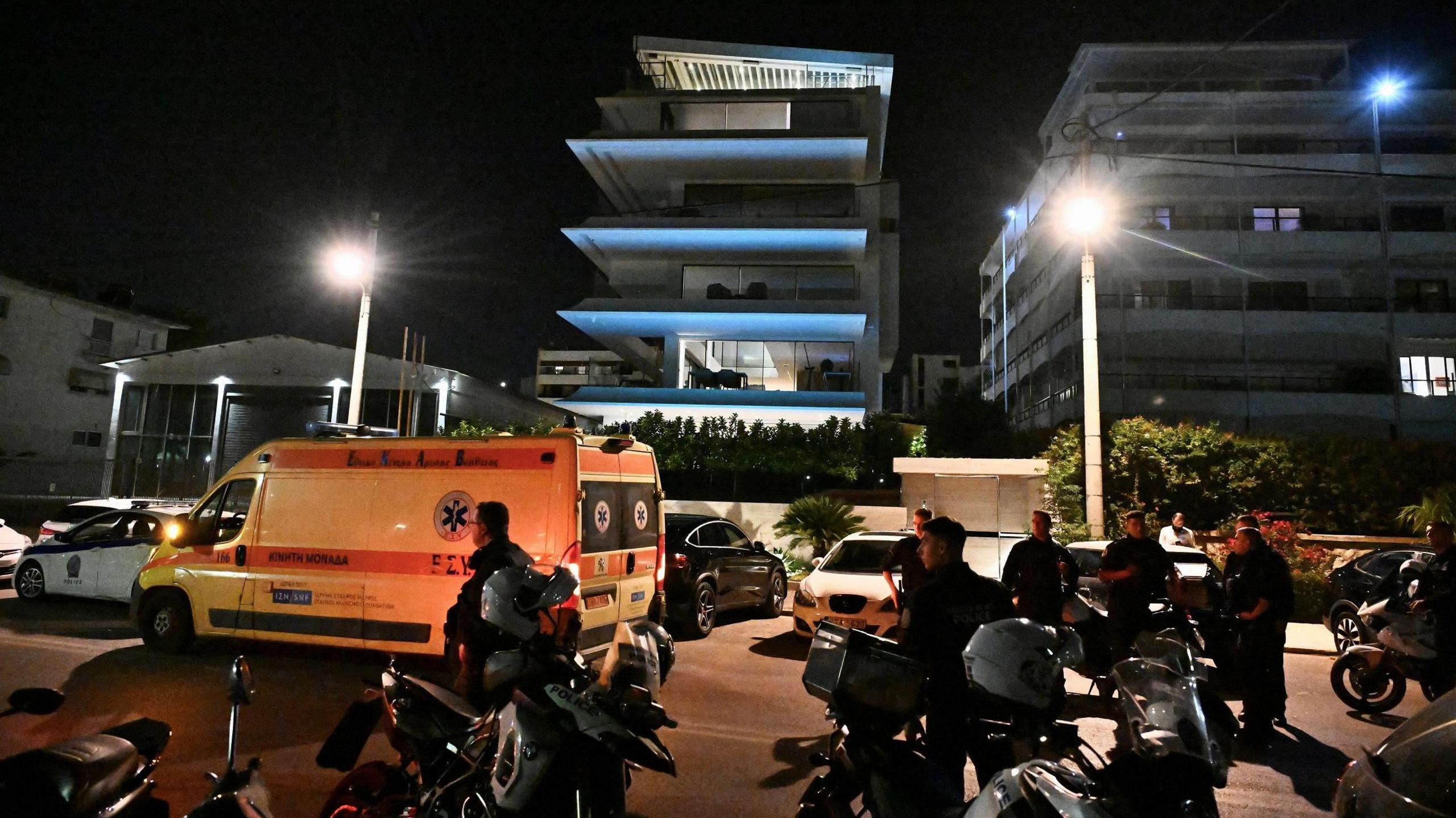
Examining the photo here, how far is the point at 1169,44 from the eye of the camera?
3559cm

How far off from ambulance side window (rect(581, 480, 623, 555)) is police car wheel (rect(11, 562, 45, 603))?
10079 millimetres

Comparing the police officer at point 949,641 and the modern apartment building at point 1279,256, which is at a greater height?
the modern apartment building at point 1279,256

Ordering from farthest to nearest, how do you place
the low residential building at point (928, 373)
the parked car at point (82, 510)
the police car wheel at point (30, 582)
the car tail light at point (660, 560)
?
the low residential building at point (928, 373) → the parked car at point (82, 510) → the police car wheel at point (30, 582) → the car tail light at point (660, 560)

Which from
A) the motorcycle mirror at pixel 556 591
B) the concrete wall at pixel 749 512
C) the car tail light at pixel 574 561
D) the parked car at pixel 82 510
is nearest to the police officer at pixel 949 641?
the motorcycle mirror at pixel 556 591

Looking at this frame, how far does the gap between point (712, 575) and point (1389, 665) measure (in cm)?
755

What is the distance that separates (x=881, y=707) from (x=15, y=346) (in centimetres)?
4089

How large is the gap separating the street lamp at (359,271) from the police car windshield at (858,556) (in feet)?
34.8

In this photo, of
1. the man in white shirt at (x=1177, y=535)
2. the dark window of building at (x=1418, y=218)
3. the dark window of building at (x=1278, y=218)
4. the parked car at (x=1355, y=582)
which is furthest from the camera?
the dark window of building at (x=1278, y=218)

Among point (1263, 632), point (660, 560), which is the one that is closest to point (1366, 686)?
point (1263, 632)

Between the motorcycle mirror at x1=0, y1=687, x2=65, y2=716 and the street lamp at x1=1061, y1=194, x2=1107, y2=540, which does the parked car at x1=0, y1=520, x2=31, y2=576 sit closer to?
the motorcycle mirror at x1=0, y1=687, x2=65, y2=716

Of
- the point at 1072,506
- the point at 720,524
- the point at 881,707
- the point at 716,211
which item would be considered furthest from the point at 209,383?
the point at 881,707

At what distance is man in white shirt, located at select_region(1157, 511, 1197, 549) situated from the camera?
11781 millimetres

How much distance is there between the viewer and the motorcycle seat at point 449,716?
3.55m

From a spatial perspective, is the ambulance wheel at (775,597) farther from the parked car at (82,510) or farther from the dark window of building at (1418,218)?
the dark window of building at (1418,218)
